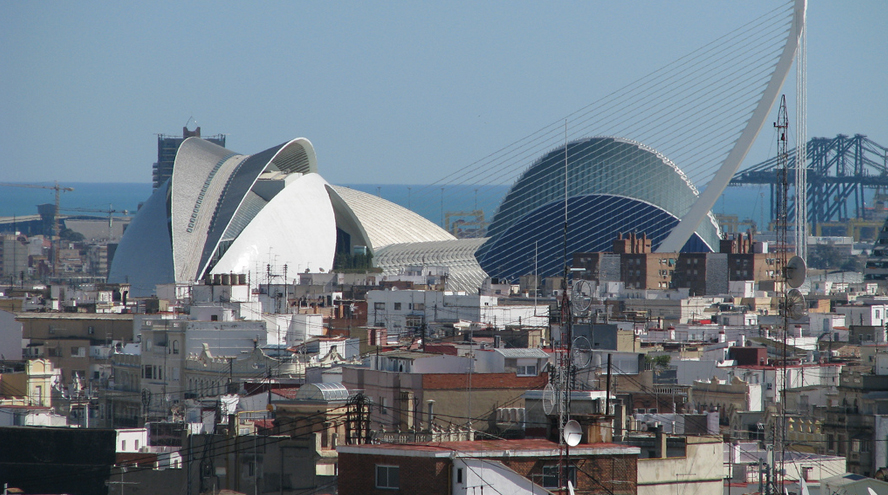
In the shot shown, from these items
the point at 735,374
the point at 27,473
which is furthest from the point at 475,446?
the point at 735,374

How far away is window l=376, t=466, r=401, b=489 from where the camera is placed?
42.8 feet

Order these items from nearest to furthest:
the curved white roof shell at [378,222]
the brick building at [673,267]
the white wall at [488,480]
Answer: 1. the white wall at [488,480]
2. the brick building at [673,267]
3. the curved white roof shell at [378,222]

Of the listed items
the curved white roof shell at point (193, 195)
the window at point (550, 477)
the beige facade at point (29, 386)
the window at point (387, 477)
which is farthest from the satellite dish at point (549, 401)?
the curved white roof shell at point (193, 195)

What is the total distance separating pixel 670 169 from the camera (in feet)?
311

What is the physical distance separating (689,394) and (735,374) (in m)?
3.86

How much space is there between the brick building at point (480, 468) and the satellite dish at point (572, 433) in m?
0.17

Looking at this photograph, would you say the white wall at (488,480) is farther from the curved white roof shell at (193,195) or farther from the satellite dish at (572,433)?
the curved white roof shell at (193,195)

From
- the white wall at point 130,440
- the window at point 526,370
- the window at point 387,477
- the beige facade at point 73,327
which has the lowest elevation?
the white wall at point 130,440

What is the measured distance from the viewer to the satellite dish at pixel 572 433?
1291 centimetres

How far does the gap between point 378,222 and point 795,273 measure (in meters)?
69.4

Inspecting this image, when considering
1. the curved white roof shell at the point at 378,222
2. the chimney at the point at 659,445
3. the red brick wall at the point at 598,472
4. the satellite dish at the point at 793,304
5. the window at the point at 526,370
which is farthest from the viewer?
the curved white roof shell at the point at 378,222

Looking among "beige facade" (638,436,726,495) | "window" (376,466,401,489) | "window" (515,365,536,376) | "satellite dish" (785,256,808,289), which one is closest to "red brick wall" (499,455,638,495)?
"window" (376,466,401,489)

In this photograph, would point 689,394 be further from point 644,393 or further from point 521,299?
point 521,299

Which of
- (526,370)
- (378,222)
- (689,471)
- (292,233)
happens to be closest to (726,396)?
(526,370)
